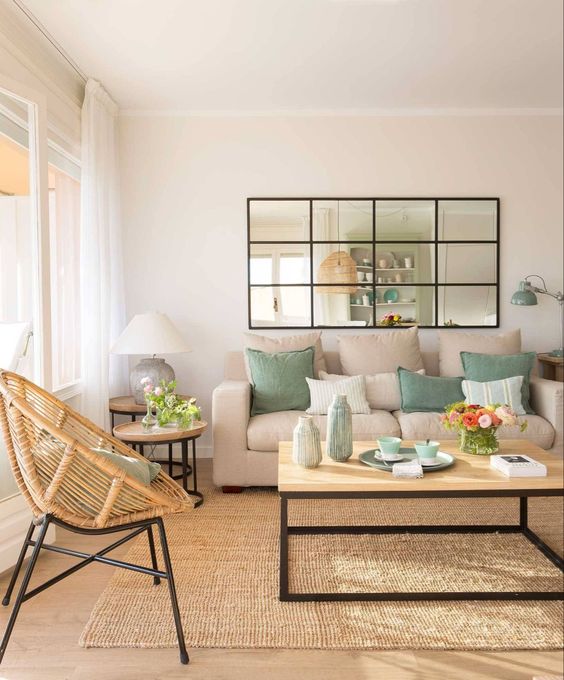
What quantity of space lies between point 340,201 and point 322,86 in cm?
82

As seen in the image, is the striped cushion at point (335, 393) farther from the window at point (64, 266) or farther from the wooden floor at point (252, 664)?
the wooden floor at point (252, 664)

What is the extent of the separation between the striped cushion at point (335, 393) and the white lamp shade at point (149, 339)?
2.59ft

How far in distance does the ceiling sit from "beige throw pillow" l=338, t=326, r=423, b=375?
5.24 ft

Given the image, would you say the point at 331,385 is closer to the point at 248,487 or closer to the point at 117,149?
the point at 248,487

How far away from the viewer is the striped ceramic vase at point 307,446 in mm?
2541

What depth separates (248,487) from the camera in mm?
3791

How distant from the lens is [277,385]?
3916 mm

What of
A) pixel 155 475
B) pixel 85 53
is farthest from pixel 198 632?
pixel 85 53

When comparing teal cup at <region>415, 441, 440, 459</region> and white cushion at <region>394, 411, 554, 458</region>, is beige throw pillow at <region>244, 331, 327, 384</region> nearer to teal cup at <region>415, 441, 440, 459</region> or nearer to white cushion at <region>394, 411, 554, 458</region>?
white cushion at <region>394, 411, 554, 458</region>

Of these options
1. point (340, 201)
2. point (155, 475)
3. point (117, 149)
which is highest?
point (117, 149)

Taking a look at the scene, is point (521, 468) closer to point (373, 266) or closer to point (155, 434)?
point (155, 434)

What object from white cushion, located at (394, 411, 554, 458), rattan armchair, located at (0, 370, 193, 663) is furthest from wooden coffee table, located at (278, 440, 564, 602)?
white cushion, located at (394, 411, 554, 458)

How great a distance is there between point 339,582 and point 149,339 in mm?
1956

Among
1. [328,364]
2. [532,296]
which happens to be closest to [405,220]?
[532,296]
